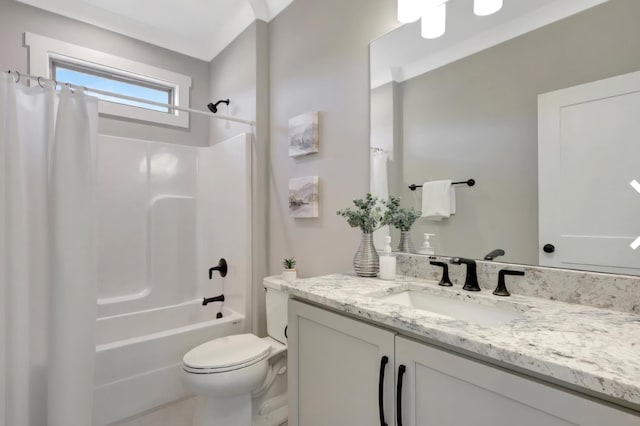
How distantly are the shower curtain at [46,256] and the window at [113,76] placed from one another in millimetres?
1187

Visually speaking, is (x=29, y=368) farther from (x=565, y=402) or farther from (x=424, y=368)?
(x=565, y=402)

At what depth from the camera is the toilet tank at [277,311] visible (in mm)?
1821

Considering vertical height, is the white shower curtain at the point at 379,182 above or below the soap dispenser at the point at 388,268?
above

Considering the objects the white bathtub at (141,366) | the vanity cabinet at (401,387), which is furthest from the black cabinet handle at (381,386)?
the white bathtub at (141,366)

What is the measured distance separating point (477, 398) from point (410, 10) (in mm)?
1479

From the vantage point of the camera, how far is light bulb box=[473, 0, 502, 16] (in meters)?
1.20

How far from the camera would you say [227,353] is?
63.9 inches

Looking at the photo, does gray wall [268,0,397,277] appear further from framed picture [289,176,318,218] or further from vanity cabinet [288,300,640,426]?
vanity cabinet [288,300,640,426]

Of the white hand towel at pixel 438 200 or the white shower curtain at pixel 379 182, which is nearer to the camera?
the white hand towel at pixel 438 200

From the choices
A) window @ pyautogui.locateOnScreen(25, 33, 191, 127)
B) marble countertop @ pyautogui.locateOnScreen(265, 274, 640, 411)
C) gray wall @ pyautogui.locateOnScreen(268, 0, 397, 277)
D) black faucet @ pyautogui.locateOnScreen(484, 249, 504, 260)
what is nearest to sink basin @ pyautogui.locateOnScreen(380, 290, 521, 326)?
marble countertop @ pyautogui.locateOnScreen(265, 274, 640, 411)

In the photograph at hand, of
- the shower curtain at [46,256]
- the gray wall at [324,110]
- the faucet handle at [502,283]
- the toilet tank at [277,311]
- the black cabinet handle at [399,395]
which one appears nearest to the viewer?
the black cabinet handle at [399,395]

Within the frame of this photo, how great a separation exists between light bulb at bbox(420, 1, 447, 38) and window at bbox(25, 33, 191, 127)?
2.20 meters

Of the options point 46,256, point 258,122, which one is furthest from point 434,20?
point 46,256

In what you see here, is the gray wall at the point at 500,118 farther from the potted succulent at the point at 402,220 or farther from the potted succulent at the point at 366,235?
the potted succulent at the point at 366,235
